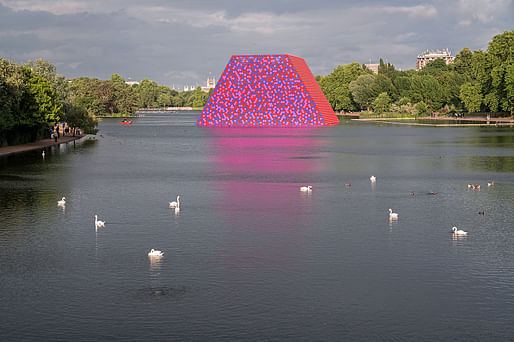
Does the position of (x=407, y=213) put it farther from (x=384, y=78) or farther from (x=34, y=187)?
(x=384, y=78)

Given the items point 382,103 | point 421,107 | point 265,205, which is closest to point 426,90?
point 421,107

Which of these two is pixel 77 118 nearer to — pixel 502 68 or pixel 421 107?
pixel 502 68

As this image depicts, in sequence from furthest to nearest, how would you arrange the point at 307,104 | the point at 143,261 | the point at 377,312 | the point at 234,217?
1. the point at 307,104
2. the point at 234,217
3. the point at 143,261
4. the point at 377,312

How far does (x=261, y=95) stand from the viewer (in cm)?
14200

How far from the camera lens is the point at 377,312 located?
13.3m

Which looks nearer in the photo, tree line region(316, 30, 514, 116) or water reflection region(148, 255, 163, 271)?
water reflection region(148, 255, 163, 271)

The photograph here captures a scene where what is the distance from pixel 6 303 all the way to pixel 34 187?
20.0 metres

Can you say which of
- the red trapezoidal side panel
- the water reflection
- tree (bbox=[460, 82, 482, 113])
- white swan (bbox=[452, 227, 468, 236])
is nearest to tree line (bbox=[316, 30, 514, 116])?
tree (bbox=[460, 82, 482, 113])

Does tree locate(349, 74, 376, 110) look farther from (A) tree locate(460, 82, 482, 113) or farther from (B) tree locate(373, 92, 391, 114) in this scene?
(A) tree locate(460, 82, 482, 113)

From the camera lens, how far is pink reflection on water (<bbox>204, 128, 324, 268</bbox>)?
60.8 ft

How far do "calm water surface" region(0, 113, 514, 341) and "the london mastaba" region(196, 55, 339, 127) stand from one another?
105 meters

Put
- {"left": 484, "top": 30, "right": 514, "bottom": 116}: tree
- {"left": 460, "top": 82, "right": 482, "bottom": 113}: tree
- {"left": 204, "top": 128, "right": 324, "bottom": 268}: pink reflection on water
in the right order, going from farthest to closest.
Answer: {"left": 460, "top": 82, "right": 482, "bottom": 113}: tree
{"left": 484, "top": 30, "right": 514, "bottom": 116}: tree
{"left": 204, "top": 128, "right": 324, "bottom": 268}: pink reflection on water

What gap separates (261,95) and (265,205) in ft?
381

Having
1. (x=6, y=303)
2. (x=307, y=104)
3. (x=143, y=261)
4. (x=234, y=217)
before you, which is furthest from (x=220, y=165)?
(x=307, y=104)
